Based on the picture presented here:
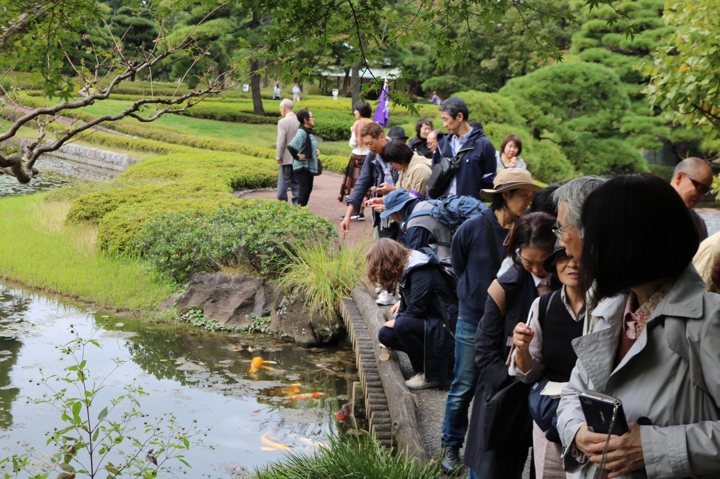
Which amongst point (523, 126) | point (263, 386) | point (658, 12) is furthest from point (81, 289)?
point (658, 12)

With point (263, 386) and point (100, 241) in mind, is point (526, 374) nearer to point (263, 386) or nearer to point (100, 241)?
point (263, 386)

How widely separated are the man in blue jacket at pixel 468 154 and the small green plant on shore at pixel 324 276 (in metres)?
1.76

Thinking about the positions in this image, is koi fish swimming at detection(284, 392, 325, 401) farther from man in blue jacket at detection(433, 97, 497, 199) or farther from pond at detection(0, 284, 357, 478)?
man in blue jacket at detection(433, 97, 497, 199)

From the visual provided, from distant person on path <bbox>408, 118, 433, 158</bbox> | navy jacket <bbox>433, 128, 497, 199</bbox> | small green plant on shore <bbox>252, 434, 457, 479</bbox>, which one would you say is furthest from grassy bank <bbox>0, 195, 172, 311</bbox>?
small green plant on shore <bbox>252, 434, 457, 479</bbox>

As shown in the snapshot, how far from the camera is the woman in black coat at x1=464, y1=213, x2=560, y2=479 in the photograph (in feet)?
10.1

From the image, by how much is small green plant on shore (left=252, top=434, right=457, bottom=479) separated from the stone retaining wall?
16143mm

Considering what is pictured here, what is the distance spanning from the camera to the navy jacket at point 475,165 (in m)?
6.05

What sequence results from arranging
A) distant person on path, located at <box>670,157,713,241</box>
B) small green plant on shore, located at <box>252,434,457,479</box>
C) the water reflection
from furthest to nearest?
the water reflection → distant person on path, located at <box>670,157,713,241</box> → small green plant on shore, located at <box>252,434,457,479</box>

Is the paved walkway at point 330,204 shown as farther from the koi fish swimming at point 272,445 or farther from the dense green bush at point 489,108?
the koi fish swimming at point 272,445

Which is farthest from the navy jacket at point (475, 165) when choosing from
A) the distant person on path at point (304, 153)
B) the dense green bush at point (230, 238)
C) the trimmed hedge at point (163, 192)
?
the trimmed hedge at point (163, 192)

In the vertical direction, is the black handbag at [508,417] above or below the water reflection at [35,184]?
above

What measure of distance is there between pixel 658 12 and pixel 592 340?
2138 cm

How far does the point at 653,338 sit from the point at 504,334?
143cm

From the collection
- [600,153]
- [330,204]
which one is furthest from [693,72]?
[600,153]
